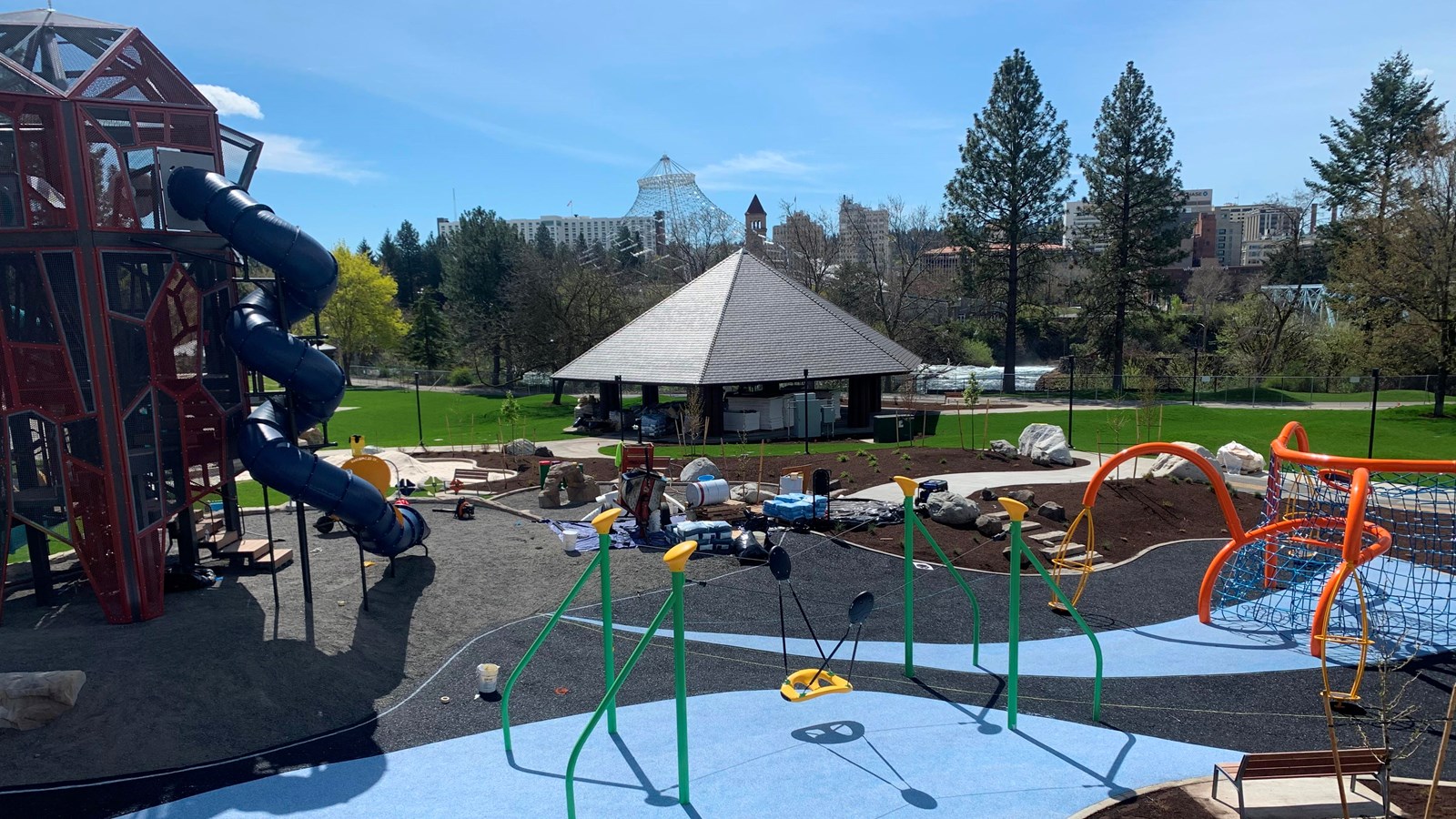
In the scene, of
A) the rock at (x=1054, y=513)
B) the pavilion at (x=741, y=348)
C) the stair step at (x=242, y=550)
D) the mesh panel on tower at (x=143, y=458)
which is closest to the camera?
the mesh panel on tower at (x=143, y=458)

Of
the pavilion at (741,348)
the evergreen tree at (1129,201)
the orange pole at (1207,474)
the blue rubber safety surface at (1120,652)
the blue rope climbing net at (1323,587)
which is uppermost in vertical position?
the evergreen tree at (1129,201)

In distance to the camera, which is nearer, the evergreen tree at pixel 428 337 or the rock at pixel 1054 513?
the rock at pixel 1054 513

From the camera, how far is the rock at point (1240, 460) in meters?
21.7

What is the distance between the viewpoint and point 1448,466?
11109mm

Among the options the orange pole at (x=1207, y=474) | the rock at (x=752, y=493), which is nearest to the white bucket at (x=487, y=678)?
the orange pole at (x=1207, y=474)

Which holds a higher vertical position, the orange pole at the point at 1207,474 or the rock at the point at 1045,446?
the orange pole at the point at 1207,474

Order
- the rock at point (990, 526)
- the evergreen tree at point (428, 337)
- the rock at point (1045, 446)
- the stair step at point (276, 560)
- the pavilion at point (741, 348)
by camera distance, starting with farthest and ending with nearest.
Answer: the evergreen tree at point (428, 337) < the pavilion at point (741, 348) < the rock at point (1045, 446) < the rock at point (990, 526) < the stair step at point (276, 560)

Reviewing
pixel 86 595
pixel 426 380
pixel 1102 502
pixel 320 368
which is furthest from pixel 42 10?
pixel 426 380

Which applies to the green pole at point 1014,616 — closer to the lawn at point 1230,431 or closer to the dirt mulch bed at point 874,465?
the dirt mulch bed at point 874,465

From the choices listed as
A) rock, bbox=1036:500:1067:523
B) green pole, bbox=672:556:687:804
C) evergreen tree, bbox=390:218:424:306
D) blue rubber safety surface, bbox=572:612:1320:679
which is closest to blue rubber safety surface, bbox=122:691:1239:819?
green pole, bbox=672:556:687:804

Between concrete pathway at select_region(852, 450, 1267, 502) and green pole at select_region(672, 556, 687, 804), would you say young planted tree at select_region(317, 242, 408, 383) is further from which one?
green pole at select_region(672, 556, 687, 804)

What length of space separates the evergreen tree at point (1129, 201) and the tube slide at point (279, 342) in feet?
145

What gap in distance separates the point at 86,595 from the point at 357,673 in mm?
5786

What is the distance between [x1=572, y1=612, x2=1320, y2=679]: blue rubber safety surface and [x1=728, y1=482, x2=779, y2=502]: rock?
728cm
